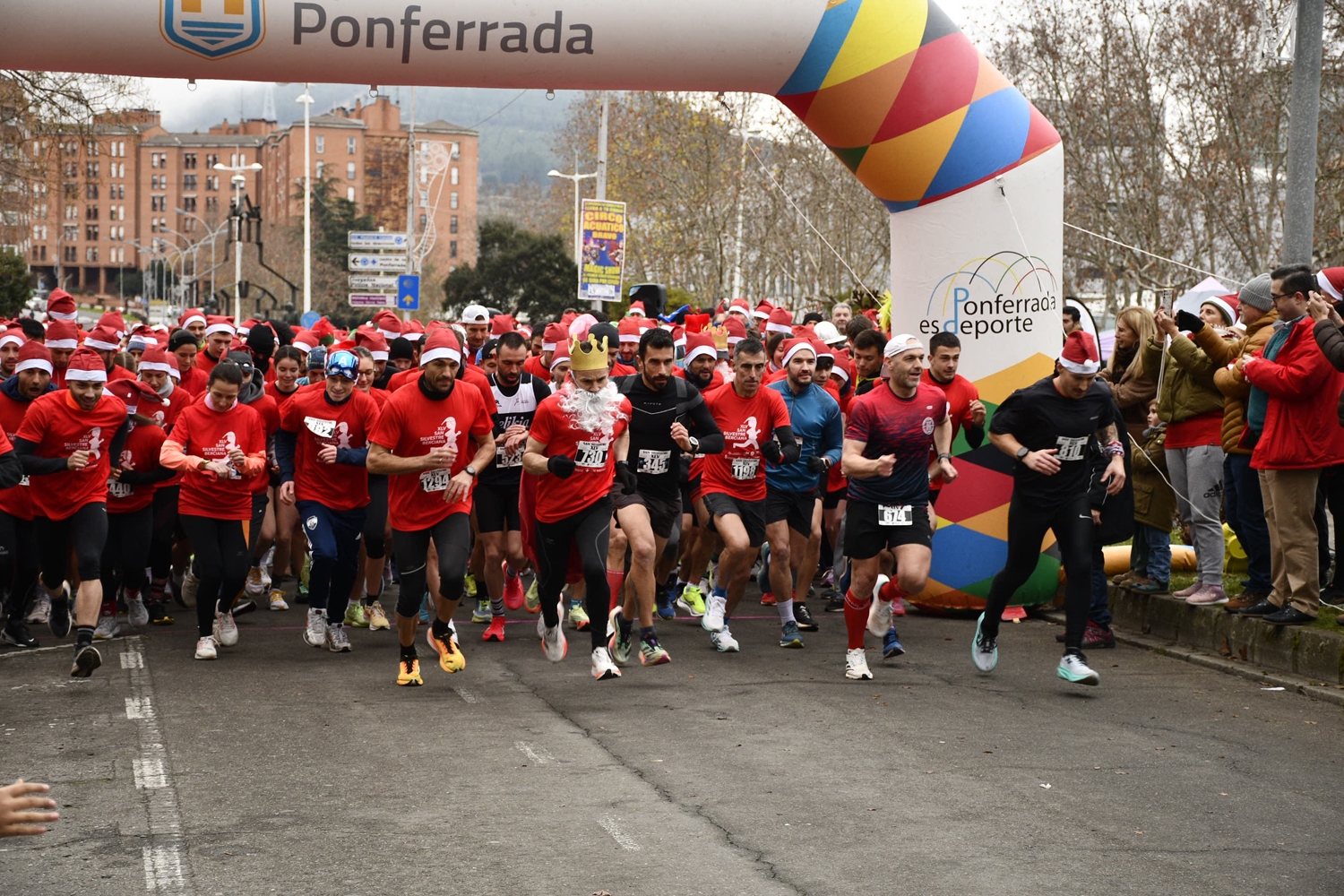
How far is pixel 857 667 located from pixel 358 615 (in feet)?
13.5

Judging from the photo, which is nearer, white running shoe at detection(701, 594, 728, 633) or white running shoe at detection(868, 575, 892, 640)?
white running shoe at detection(868, 575, 892, 640)

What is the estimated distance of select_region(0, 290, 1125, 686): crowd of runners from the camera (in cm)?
945

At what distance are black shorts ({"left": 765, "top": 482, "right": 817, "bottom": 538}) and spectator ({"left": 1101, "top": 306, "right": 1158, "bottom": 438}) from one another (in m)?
2.28

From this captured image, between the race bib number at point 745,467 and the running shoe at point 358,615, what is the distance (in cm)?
307

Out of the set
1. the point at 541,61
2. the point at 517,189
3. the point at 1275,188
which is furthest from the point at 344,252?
the point at 541,61

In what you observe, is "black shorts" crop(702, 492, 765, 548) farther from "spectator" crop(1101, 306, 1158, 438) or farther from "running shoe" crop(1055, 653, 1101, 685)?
"spectator" crop(1101, 306, 1158, 438)

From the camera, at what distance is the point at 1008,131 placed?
1185 centimetres

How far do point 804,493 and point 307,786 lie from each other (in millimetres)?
5321

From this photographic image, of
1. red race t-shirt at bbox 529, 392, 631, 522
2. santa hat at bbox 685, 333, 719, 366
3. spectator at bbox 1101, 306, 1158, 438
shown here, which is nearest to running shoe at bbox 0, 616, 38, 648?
red race t-shirt at bbox 529, 392, 631, 522

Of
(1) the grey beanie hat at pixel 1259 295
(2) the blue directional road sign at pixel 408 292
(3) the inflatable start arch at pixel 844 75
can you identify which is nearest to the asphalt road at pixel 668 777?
(1) the grey beanie hat at pixel 1259 295

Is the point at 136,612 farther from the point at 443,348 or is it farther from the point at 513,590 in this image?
the point at 443,348

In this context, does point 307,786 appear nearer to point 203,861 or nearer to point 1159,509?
point 203,861

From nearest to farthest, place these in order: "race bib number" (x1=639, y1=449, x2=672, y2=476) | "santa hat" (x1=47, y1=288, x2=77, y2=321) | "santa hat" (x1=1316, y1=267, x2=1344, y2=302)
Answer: "santa hat" (x1=1316, y1=267, x2=1344, y2=302) < "race bib number" (x1=639, y1=449, x2=672, y2=476) < "santa hat" (x1=47, y1=288, x2=77, y2=321)

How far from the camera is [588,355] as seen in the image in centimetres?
940
